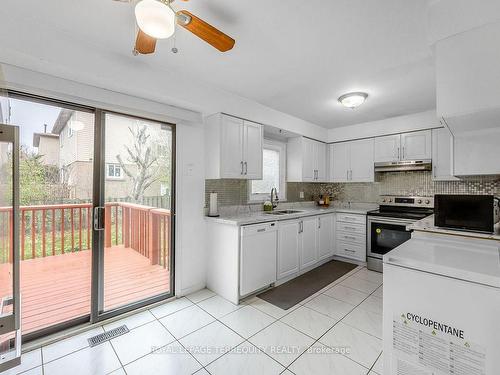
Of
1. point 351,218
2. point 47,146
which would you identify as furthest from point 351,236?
point 47,146

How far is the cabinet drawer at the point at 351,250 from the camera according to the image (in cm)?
385

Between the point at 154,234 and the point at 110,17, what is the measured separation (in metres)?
2.09

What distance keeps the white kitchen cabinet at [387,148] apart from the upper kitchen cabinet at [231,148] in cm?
222

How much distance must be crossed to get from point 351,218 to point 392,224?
2.12 feet

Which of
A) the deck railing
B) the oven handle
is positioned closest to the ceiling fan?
the deck railing

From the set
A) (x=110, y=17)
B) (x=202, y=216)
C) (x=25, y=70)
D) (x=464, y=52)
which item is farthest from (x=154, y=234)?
(x=464, y=52)

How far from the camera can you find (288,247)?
3232mm

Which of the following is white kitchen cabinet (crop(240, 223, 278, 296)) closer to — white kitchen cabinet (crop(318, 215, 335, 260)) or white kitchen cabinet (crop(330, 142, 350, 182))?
white kitchen cabinet (crop(318, 215, 335, 260))

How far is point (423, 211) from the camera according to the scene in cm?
372

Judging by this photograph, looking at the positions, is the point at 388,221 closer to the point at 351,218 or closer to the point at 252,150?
the point at 351,218

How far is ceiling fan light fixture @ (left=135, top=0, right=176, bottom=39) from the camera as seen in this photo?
44.0 inches

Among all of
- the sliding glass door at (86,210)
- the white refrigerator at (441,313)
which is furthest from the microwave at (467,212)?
the sliding glass door at (86,210)

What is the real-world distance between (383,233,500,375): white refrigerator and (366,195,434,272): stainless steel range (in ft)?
6.82

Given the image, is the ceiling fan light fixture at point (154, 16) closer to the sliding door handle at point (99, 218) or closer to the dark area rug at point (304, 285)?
the sliding door handle at point (99, 218)
